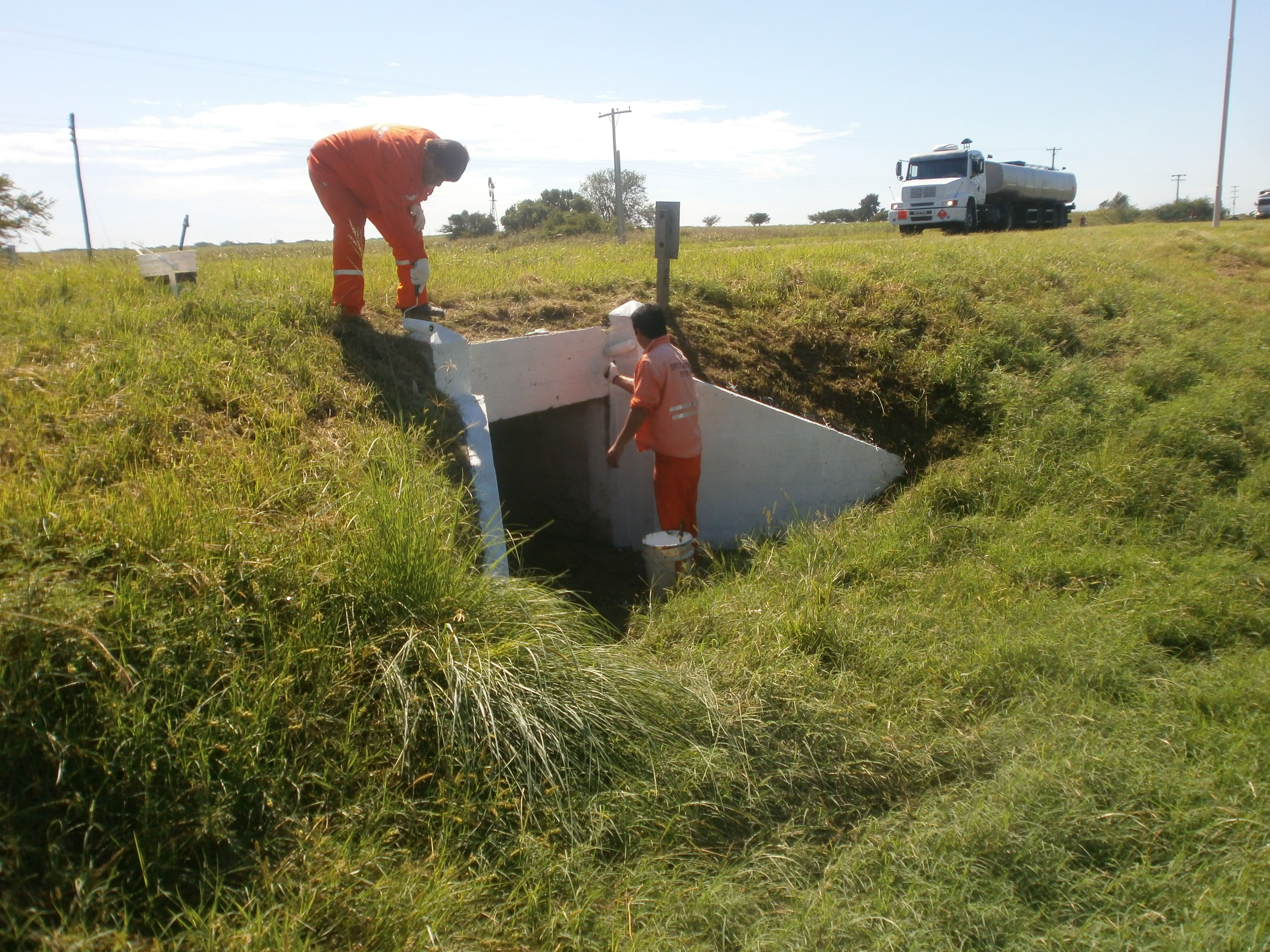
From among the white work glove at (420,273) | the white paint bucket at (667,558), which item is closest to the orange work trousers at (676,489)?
the white paint bucket at (667,558)

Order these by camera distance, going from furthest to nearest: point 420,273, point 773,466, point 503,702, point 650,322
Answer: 1. point 773,466
2. point 420,273
3. point 650,322
4. point 503,702

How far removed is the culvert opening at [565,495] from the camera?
7453 mm

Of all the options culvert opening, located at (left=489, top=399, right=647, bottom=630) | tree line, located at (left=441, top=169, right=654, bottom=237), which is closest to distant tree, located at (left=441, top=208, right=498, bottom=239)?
tree line, located at (left=441, top=169, right=654, bottom=237)

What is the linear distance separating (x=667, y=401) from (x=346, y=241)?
8.17 feet

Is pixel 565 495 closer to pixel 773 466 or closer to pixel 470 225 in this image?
pixel 773 466

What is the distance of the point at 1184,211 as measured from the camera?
44.3m

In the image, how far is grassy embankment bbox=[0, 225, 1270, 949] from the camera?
257 cm

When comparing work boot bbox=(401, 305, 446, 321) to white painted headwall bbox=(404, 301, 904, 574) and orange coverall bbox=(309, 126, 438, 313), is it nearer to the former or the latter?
orange coverall bbox=(309, 126, 438, 313)

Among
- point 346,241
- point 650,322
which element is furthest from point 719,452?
point 346,241

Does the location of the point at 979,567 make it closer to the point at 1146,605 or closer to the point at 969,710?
the point at 1146,605

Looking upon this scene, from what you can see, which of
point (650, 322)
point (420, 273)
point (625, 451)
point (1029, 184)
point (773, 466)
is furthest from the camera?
point (1029, 184)

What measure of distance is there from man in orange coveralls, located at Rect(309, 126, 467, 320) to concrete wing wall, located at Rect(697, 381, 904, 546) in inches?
102

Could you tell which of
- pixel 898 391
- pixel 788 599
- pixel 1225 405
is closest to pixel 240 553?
pixel 788 599

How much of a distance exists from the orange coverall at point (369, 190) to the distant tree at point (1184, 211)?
41.6m
